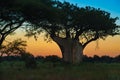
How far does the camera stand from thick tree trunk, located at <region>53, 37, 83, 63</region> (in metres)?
60.1

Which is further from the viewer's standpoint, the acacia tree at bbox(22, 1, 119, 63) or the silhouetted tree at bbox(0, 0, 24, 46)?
the acacia tree at bbox(22, 1, 119, 63)

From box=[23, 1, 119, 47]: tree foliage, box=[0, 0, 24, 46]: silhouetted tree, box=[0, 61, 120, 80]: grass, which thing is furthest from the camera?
box=[23, 1, 119, 47]: tree foliage

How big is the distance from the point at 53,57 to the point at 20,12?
36942 mm

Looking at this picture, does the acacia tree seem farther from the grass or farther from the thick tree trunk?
the grass

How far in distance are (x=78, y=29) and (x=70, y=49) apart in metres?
3.17

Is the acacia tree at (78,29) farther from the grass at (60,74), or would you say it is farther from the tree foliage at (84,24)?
the grass at (60,74)

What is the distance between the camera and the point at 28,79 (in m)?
22.2

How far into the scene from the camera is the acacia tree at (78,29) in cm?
5775

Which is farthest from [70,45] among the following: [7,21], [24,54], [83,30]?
[7,21]

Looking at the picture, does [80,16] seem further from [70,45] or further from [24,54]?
[24,54]

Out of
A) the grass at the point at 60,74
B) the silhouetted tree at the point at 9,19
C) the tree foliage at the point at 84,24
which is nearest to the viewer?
the grass at the point at 60,74

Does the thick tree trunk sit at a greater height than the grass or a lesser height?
greater

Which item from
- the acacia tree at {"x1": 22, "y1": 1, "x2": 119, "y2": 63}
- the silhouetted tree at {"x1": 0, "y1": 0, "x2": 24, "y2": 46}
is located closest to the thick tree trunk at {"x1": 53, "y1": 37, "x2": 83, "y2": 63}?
the acacia tree at {"x1": 22, "y1": 1, "x2": 119, "y2": 63}

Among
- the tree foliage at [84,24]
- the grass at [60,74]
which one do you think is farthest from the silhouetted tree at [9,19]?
the tree foliage at [84,24]
